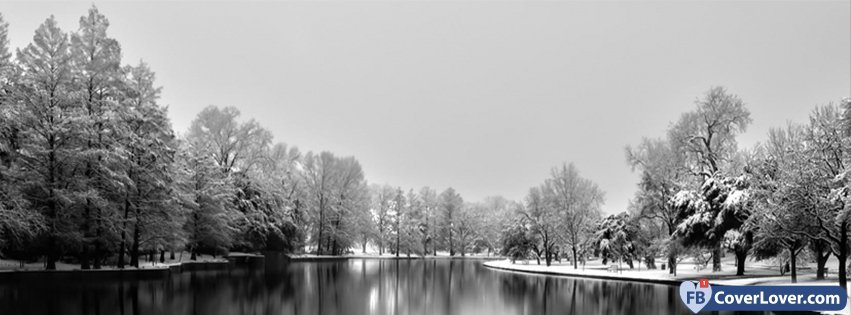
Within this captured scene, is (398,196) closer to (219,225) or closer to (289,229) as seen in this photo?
(289,229)

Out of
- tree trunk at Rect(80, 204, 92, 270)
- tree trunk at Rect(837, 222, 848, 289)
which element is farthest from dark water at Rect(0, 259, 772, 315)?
tree trunk at Rect(837, 222, 848, 289)

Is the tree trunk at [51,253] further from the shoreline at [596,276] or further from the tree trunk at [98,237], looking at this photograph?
the shoreline at [596,276]

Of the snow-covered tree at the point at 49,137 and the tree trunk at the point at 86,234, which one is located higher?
the snow-covered tree at the point at 49,137

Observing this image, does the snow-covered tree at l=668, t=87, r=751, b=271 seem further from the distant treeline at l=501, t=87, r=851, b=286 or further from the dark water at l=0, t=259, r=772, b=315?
the dark water at l=0, t=259, r=772, b=315

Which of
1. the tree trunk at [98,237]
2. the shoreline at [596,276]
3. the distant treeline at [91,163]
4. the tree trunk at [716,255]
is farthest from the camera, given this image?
the tree trunk at [716,255]

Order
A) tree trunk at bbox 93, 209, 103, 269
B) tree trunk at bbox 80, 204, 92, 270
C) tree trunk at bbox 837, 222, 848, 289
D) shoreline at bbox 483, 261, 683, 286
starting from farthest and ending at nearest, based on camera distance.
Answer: shoreline at bbox 483, 261, 683, 286, tree trunk at bbox 93, 209, 103, 269, tree trunk at bbox 80, 204, 92, 270, tree trunk at bbox 837, 222, 848, 289

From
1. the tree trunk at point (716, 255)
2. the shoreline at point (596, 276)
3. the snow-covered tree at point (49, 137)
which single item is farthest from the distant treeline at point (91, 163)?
the tree trunk at point (716, 255)

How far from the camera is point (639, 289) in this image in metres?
29.3

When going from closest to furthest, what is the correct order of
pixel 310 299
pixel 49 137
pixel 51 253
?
pixel 310 299, pixel 51 253, pixel 49 137

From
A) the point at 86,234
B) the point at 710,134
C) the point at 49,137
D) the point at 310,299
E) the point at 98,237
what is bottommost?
the point at 310,299

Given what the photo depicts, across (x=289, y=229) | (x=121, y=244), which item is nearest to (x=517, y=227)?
(x=289, y=229)

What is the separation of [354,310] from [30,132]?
2071cm

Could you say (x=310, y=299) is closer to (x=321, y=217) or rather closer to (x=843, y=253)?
(x=843, y=253)

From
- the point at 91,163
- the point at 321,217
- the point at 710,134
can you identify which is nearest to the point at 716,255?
the point at 710,134
